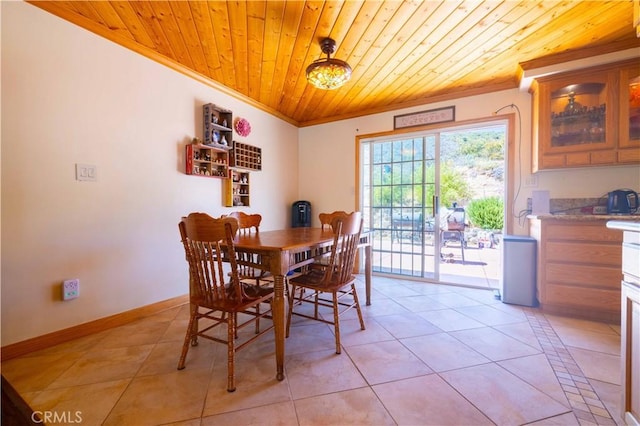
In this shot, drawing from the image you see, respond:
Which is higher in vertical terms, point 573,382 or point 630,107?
point 630,107

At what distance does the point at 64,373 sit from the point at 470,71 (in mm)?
4158

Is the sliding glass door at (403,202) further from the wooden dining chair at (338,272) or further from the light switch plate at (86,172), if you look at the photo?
the light switch plate at (86,172)

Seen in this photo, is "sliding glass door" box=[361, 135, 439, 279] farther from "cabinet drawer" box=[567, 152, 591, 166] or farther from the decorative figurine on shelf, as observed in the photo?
the decorative figurine on shelf

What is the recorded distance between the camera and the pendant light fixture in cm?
213

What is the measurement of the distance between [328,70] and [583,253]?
2.73 meters

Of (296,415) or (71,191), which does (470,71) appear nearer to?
(296,415)

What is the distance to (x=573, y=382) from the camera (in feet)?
4.78

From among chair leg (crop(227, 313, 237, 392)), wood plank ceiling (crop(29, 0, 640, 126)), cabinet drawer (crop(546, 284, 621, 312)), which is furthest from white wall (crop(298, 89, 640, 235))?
chair leg (crop(227, 313, 237, 392))

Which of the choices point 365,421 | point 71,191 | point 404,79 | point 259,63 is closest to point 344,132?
point 404,79

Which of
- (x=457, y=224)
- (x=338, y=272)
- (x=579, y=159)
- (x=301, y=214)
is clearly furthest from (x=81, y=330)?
(x=457, y=224)

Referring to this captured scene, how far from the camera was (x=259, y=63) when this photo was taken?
2.59 m

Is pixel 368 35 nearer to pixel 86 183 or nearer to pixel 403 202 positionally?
pixel 403 202

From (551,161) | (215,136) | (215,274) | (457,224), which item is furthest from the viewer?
(457,224)

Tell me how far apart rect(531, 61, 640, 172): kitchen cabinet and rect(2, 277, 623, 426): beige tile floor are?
151 centimetres
